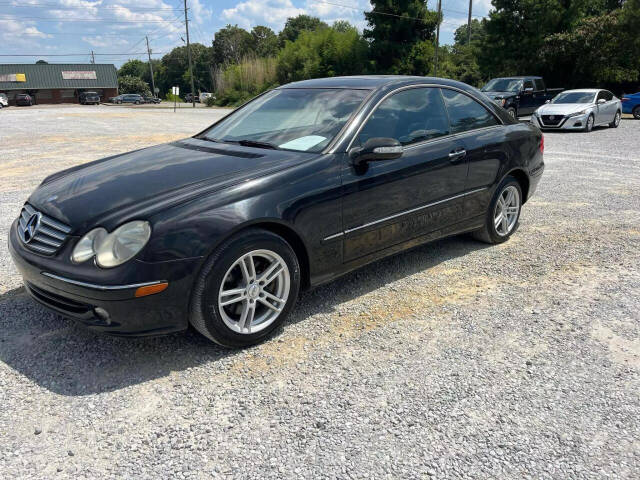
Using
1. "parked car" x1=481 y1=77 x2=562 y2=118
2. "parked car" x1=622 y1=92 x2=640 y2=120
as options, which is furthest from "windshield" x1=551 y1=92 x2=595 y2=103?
"parked car" x1=622 y1=92 x2=640 y2=120

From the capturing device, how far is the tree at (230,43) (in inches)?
3538

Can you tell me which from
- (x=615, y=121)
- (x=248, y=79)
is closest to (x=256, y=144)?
(x=615, y=121)

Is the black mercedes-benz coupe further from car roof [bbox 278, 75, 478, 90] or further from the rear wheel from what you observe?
the rear wheel

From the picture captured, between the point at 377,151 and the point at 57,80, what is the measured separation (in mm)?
83994

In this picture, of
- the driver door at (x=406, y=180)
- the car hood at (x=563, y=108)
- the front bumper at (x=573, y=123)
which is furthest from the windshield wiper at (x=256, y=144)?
the car hood at (x=563, y=108)

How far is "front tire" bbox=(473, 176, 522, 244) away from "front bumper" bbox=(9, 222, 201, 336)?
3.14m

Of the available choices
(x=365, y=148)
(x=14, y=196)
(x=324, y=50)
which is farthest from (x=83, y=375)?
(x=324, y=50)

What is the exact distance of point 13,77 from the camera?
73.1 metres

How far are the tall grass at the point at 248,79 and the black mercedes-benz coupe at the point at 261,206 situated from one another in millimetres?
42548

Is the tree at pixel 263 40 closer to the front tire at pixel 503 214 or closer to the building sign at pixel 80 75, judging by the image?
the building sign at pixel 80 75

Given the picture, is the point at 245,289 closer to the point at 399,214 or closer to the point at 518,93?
the point at 399,214

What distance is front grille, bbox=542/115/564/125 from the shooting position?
15.8 metres

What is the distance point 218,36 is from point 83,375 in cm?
9932

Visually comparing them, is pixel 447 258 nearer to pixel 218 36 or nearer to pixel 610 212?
pixel 610 212
